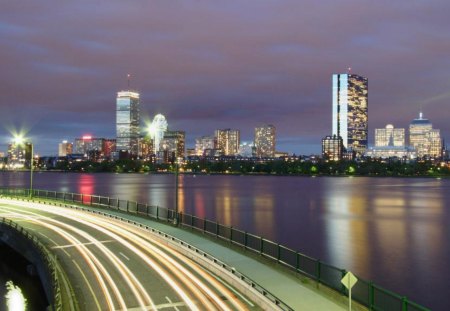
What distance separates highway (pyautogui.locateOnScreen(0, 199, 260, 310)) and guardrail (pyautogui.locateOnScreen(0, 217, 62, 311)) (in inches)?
24.8

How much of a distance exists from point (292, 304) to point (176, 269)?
8858 mm

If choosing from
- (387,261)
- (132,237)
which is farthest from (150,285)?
(387,261)

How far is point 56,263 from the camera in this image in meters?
27.2

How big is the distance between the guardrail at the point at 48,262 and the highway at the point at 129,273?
0.63 metres

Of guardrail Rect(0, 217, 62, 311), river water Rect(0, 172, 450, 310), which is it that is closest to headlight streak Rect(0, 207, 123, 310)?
guardrail Rect(0, 217, 62, 311)

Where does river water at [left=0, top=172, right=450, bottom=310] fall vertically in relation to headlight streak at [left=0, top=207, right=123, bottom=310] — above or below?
below

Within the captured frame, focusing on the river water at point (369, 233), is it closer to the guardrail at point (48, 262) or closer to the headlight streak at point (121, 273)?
the headlight streak at point (121, 273)

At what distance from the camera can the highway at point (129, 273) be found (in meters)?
21.4

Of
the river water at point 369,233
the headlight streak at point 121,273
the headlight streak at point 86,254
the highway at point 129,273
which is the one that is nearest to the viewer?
the highway at point 129,273

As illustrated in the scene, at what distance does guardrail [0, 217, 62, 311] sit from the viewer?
2177 centimetres

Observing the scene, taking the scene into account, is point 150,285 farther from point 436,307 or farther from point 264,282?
point 436,307

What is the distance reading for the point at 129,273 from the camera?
26.4 meters

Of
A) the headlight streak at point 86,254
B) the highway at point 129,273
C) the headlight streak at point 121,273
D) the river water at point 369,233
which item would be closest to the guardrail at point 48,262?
the highway at point 129,273

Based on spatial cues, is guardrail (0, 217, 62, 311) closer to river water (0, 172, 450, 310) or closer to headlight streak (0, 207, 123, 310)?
headlight streak (0, 207, 123, 310)
